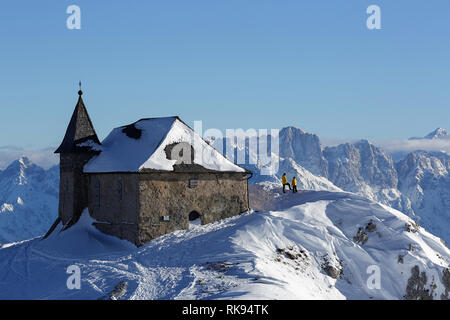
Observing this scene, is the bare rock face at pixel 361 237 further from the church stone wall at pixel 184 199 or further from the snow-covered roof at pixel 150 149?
the snow-covered roof at pixel 150 149

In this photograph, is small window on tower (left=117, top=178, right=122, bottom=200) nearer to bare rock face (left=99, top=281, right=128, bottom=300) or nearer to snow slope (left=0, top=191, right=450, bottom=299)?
snow slope (left=0, top=191, right=450, bottom=299)

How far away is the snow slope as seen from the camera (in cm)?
3016

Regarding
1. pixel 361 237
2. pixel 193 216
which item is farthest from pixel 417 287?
pixel 193 216

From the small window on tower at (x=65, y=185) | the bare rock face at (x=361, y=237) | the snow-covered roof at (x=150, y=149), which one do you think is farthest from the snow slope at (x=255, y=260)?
the snow-covered roof at (x=150, y=149)

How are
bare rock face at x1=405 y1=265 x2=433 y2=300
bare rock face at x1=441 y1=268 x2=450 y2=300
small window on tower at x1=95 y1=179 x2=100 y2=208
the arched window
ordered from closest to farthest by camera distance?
bare rock face at x1=405 y1=265 x2=433 y2=300 < bare rock face at x1=441 y1=268 x2=450 y2=300 < small window on tower at x1=95 y1=179 x2=100 y2=208 < the arched window

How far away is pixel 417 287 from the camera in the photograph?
127ft

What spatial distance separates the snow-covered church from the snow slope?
1.20 meters

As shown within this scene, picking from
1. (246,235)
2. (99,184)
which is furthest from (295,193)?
(99,184)

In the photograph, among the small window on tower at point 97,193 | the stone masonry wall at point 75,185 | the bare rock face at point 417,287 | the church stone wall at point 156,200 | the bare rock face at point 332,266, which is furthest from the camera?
the stone masonry wall at point 75,185

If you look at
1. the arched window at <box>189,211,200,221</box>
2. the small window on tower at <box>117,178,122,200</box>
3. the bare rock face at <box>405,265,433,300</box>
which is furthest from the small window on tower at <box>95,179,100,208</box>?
the bare rock face at <box>405,265,433,300</box>

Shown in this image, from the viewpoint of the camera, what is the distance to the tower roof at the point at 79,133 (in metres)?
44.6

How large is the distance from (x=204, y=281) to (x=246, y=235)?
8.27 metres

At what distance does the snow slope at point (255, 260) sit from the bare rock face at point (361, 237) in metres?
0.37
